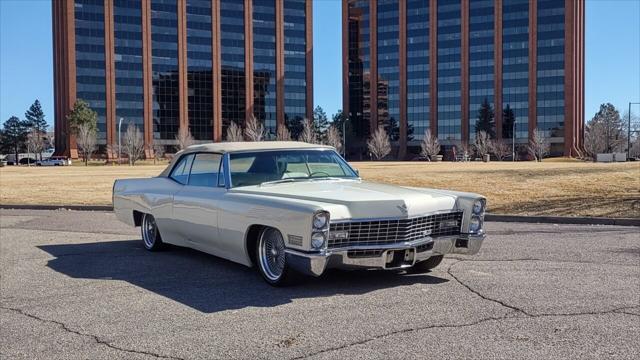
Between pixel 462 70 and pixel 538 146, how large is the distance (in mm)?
23919

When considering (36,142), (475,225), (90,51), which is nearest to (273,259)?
(475,225)

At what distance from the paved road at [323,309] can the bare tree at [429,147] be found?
334 feet

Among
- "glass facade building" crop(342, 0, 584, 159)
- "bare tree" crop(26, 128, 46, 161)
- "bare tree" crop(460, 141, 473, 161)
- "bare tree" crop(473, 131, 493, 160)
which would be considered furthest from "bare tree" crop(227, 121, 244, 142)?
"bare tree" crop(473, 131, 493, 160)

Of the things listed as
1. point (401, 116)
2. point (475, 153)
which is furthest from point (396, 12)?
point (475, 153)

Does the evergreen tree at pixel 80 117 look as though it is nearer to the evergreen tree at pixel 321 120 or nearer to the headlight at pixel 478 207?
the evergreen tree at pixel 321 120

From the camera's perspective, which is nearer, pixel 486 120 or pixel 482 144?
pixel 482 144

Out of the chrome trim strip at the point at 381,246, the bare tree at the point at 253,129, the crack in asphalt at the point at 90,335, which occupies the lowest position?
the crack in asphalt at the point at 90,335

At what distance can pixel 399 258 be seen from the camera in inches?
223

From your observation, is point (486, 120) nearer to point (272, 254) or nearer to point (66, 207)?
point (66, 207)

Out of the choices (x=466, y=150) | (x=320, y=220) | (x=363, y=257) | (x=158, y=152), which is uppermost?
(x=158, y=152)

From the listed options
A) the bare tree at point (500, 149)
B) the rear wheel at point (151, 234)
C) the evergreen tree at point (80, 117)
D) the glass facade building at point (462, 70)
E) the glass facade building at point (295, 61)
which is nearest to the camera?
the rear wheel at point (151, 234)

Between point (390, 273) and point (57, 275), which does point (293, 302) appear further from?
point (57, 275)

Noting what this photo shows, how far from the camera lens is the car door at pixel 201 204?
676 cm

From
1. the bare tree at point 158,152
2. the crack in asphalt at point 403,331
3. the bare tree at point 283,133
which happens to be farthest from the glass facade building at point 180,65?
the crack in asphalt at point 403,331
